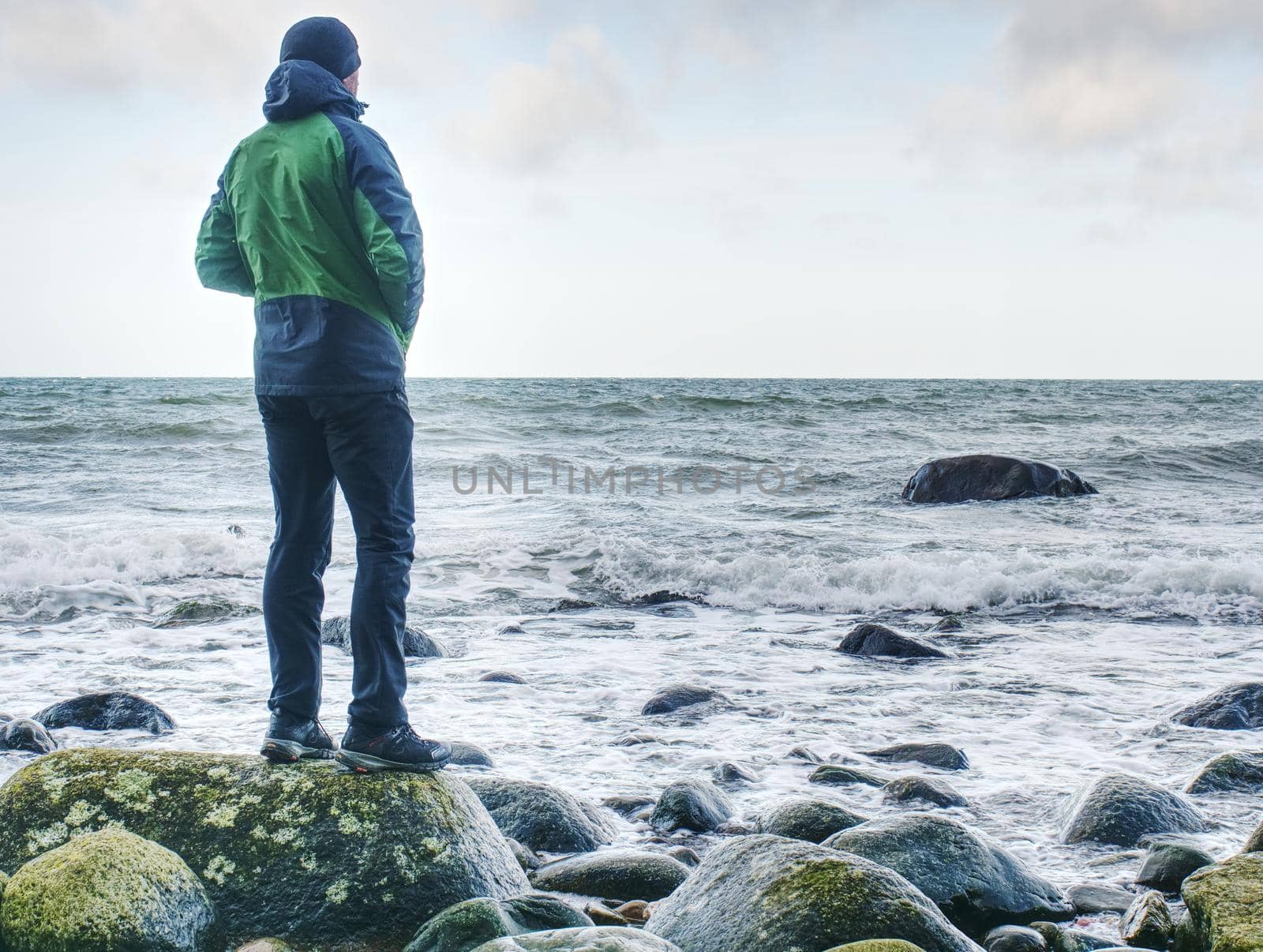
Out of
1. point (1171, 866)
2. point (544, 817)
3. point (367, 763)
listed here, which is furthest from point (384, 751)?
point (1171, 866)

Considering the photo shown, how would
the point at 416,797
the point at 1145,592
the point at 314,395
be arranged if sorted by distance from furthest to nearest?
the point at 1145,592 → the point at 416,797 → the point at 314,395

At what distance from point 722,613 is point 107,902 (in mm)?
6518

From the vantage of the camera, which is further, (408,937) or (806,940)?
(408,937)

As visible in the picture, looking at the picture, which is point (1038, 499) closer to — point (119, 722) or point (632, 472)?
point (632, 472)

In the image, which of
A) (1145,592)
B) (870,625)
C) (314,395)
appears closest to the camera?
(314,395)

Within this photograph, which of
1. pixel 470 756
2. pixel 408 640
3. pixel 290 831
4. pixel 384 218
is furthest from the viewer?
pixel 408 640

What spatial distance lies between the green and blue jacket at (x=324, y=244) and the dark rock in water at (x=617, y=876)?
68.8 inches

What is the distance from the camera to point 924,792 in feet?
14.3

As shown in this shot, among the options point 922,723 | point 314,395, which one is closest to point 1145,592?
point 922,723

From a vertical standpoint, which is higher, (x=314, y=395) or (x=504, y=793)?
(x=314, y=395)

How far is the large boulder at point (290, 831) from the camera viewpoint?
3.06 meters

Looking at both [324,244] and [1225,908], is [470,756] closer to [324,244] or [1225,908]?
[324,244]

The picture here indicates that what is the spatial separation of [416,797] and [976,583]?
23.1 ft

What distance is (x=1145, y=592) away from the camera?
9.00 metres
